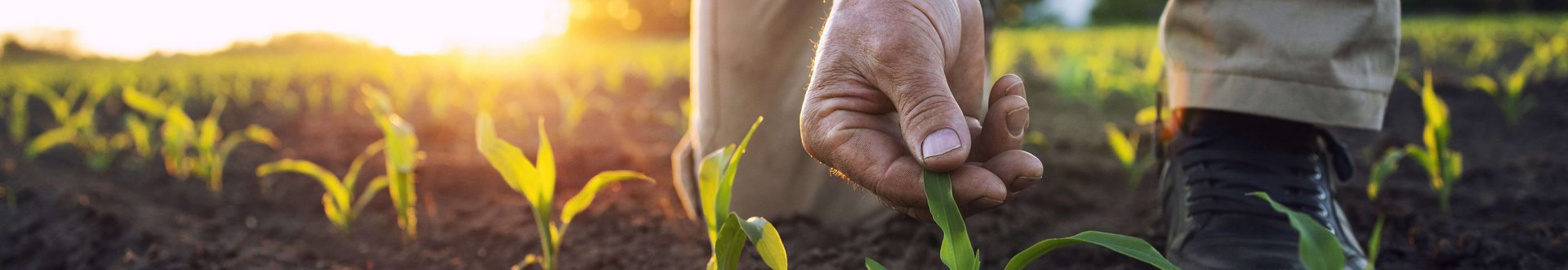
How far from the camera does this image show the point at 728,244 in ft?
2.95

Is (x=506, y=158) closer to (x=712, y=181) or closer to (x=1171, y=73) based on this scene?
(x=712, y=181)

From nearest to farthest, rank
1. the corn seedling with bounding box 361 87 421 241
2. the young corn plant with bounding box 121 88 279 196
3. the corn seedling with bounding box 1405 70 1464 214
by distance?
the corn seedling with bounding box 361 87 421 241 < the corn seedling with bounding box 1405 70 1464 214 < the young corn plant with bounding box 121 88 279 196

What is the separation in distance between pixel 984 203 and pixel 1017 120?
84 mm

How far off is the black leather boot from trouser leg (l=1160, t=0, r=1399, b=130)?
0.17ft

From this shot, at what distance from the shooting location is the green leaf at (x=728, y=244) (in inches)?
34.1

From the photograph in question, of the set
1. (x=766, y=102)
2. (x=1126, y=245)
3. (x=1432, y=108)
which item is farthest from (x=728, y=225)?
(x=1432, y=108)

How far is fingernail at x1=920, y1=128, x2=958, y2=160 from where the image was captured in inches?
29.5

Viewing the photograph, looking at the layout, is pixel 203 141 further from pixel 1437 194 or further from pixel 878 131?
pixel 1437 194

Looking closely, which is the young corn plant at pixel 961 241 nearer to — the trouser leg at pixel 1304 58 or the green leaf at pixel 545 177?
the green leaf at pixel 545 177

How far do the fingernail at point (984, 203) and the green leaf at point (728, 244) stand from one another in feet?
0.76

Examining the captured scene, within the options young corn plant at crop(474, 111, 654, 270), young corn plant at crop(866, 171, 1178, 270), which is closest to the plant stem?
young corn plant at crop(474, 111, 654, 270)

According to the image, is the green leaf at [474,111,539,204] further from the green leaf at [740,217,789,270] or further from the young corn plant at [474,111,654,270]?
the green leaf at [740,217,789,270]

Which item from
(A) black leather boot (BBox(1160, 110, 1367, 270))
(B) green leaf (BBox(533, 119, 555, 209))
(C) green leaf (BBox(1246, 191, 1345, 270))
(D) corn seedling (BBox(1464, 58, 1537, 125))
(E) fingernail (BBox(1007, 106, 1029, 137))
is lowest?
(D) corn seedling (BBox(1464, 58, 1537, 125))

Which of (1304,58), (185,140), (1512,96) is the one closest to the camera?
(1304,58)
